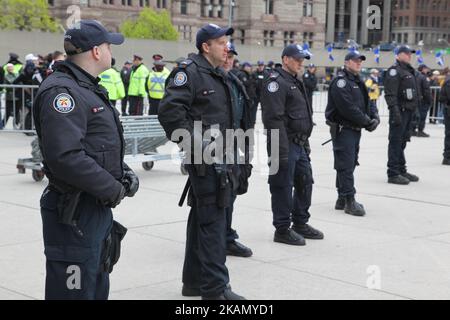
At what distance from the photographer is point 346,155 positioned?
9.01 meters

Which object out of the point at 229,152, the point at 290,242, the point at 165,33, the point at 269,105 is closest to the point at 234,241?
the point at 290,242

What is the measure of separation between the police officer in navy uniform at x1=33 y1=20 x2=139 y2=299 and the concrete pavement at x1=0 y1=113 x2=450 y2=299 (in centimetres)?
180

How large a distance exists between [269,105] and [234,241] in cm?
131

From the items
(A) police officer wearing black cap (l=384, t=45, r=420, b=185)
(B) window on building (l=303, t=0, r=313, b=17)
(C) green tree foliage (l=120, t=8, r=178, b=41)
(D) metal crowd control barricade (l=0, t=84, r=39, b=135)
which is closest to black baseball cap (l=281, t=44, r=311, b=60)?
(A) police officer wearing black cap (l=384, t=45, r=420, b=185)

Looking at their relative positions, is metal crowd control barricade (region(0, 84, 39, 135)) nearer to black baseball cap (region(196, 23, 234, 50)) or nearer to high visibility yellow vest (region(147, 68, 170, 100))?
high visibility yellow vest (region(147, 68, 170, 100))

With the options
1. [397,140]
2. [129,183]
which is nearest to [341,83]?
[397,140]

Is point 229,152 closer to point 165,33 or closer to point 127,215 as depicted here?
point 127,215

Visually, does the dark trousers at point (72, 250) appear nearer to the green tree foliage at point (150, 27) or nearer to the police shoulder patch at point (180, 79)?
the police shoulder patch at point (180, 79)

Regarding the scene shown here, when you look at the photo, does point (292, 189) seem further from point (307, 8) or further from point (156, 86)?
point (307, 8)

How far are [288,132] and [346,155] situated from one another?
182cm

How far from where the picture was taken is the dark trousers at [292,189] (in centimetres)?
737

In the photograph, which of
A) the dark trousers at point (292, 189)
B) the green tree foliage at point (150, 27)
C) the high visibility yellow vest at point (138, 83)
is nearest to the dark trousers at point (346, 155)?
the dark trousers at point (292, 189)

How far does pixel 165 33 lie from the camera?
7838 centimetres

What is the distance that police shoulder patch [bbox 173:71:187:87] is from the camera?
5520 mm
